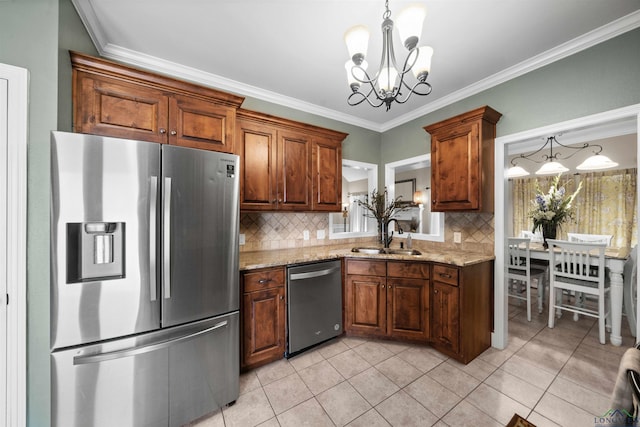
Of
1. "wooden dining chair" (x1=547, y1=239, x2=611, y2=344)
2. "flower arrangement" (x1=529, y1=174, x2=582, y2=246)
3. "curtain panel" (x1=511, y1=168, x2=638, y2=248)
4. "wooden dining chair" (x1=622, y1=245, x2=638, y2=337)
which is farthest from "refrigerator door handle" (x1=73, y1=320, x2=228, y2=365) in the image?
"curtain panel" (x1=511, y1=168, x2=638, y2=248)

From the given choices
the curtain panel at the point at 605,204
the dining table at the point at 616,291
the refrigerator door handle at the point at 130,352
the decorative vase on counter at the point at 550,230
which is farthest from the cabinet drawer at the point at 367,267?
the curtain panel at the point at 605,204

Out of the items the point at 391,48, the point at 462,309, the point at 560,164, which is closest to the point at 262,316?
the point at 462,309

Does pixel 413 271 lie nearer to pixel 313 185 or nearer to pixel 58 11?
pixel 313 185

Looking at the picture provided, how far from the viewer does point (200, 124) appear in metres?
1.84

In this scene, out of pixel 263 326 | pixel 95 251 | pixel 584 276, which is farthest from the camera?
→ pixel 584 276

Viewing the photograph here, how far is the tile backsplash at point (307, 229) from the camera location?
2.53 metres

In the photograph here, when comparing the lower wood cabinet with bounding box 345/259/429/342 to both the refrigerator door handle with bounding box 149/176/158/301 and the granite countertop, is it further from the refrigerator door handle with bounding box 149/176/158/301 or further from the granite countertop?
the refrigerator door handle with bounding box 149/176/158/301

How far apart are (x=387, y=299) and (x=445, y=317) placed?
544 mm

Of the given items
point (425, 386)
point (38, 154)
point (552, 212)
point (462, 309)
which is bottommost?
point (425, 386)

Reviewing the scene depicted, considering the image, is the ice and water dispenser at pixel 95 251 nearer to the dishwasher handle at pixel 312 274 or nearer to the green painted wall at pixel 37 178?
the green painted wall at pixel 37 178

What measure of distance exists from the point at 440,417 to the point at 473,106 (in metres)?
2.87

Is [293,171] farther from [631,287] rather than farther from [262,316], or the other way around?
[631,287]

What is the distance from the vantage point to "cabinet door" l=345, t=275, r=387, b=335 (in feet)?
8.09

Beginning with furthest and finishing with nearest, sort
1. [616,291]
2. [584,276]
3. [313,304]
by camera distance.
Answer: [584,276] < [616,291] < [313,304]
